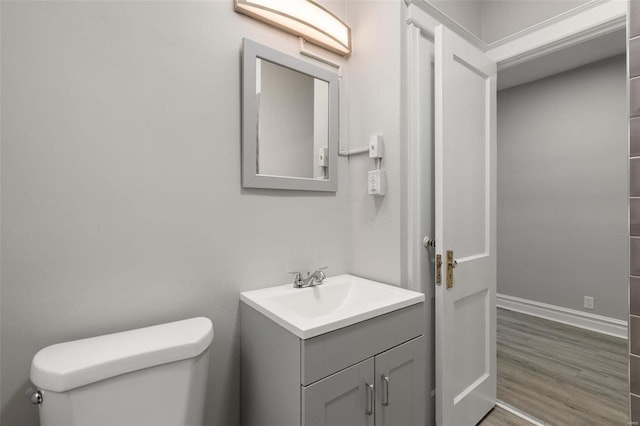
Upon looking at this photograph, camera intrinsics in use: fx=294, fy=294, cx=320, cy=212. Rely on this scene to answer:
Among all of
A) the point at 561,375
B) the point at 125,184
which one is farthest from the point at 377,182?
the point at 561,375

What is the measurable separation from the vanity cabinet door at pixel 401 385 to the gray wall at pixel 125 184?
1.87 ft

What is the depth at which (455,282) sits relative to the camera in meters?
1.39

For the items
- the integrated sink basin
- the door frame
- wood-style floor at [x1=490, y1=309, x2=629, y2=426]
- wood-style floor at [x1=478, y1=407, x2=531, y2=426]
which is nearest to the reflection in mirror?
the door frame

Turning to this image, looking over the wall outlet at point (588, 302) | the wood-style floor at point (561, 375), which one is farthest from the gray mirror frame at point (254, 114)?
the wall outlet at point (588, 302)

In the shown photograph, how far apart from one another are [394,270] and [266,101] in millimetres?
977

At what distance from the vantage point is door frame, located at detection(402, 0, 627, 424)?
1.39 m

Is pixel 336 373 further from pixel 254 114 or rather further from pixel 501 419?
pixel 501 419

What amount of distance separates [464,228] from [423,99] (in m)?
0.68

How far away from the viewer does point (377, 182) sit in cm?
142

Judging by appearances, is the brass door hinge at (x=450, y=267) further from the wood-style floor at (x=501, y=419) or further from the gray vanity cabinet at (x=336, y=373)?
the wood-style floor at (x=501, y=419)

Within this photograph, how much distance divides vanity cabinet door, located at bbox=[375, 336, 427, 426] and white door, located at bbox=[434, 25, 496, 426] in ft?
0.66

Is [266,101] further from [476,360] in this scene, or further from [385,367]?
[476,360]

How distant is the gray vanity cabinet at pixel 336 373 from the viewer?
34.6 inches

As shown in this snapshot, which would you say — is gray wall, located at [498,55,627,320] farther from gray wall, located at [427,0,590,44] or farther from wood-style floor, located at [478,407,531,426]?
wood-style floor, located at [478,407,531,426]
